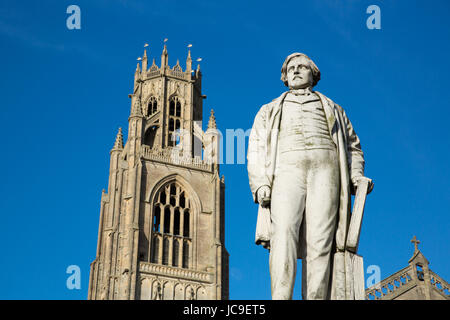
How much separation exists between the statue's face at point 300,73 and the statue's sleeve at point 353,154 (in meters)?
0.51

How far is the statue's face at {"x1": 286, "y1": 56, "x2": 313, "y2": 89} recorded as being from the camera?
8680 mm

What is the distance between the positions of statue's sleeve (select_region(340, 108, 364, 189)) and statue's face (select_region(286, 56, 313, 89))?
0.51 metres

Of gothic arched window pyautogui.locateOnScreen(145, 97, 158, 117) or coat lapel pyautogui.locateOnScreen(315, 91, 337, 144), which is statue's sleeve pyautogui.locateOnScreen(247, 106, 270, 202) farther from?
gothic arched window pyautogui.locateOnScreen(145, 97, 158, 117)

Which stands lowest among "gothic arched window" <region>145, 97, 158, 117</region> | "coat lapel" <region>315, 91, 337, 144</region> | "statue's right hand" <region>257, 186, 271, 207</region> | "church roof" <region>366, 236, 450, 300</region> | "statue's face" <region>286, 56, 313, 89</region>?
"statue's right hand" <region>257, 186, 271, 207</region>

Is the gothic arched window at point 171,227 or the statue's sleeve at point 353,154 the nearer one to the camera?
the statue's sleeve at point 353,154

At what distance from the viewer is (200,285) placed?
54219mm

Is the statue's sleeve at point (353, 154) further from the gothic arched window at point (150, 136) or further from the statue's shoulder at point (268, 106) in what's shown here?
the gothic arched window at point (150, 136)

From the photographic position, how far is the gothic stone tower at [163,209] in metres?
53.5

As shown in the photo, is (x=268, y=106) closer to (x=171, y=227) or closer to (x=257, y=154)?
(x=257, y=154)

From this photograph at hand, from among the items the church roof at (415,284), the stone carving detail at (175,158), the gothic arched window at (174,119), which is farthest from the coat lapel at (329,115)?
the gothic arched window at (174,119)

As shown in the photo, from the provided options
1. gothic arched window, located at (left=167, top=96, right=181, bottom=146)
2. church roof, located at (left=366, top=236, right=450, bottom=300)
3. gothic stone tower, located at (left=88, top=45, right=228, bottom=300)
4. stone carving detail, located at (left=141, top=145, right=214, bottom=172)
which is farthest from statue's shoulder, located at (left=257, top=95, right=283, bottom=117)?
gothic arched window, located at (left=167, top=96, right=181, bottom=146)

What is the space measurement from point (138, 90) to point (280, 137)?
56960 mm

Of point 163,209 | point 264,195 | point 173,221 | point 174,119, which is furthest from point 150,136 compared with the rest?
point 264,195
